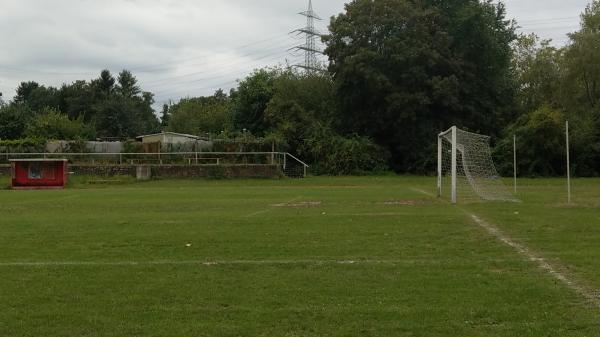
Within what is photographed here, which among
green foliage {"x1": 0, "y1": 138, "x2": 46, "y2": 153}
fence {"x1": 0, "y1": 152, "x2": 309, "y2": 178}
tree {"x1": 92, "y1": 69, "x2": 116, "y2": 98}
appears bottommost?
fence {"x1": 0, "y1": 152, "x2": 309, "y2": 178}

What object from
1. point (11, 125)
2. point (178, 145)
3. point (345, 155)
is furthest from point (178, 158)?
point (11, 125)

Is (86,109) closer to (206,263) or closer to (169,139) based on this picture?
(169,139)

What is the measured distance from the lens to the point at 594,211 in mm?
17516

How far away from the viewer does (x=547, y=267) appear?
29.3 feet

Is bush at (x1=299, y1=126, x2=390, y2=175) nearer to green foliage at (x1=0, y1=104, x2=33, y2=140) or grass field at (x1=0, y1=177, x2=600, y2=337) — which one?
grass field at (x1=0, y1=177, x2=600, y2=337)

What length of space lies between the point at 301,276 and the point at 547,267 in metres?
3.74

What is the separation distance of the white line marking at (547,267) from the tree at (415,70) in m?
36.1

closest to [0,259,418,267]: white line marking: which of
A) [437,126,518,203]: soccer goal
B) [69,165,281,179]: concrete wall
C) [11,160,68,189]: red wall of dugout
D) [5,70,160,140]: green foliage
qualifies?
[437,126,518,203]: soccer goal

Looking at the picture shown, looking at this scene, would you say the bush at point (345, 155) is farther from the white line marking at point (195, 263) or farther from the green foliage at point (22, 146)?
the white line marking at point (195, 263)

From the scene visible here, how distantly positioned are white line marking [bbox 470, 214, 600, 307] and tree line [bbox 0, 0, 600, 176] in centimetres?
3546

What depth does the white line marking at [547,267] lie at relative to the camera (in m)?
7.13

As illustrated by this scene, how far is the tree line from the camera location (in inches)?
1880

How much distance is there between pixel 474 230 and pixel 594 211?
618 centimetres

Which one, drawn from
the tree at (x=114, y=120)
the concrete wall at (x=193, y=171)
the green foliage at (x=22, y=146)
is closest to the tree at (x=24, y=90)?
the tree at (x=114, y=120)
